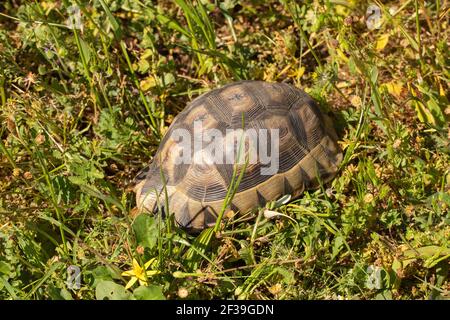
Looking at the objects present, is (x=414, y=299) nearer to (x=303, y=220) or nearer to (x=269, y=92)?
(x=303, y=220)

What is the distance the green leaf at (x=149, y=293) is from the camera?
8.80 feet

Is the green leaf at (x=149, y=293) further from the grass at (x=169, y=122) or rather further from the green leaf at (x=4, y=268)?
the green leaf at (x=4, y=268)

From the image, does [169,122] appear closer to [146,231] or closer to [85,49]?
[85,49]

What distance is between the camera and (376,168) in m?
3.40

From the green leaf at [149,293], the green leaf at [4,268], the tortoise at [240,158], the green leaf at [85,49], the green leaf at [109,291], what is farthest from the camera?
the green leaf at [85,49]

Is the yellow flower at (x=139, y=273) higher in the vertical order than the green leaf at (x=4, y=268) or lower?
higher

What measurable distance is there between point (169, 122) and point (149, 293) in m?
1.42

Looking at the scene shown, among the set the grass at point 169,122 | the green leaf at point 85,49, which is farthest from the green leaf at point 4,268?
the green leaf at point 85,49

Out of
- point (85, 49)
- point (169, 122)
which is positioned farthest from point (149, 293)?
point (85, 49)

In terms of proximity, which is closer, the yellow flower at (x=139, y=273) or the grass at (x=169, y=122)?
the yellow flower at (x=139, y=273)

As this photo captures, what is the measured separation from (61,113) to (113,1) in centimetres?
85

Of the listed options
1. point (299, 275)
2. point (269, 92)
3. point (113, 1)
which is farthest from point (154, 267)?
point (113, 1)

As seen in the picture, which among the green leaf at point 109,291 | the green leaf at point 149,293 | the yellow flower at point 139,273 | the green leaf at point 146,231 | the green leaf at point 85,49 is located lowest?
the green leaf at point 109,291

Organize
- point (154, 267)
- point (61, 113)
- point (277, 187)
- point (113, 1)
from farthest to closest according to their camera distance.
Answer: point (113, 1) → point (61, 113) → point (277, 187) → point (154, 267)
